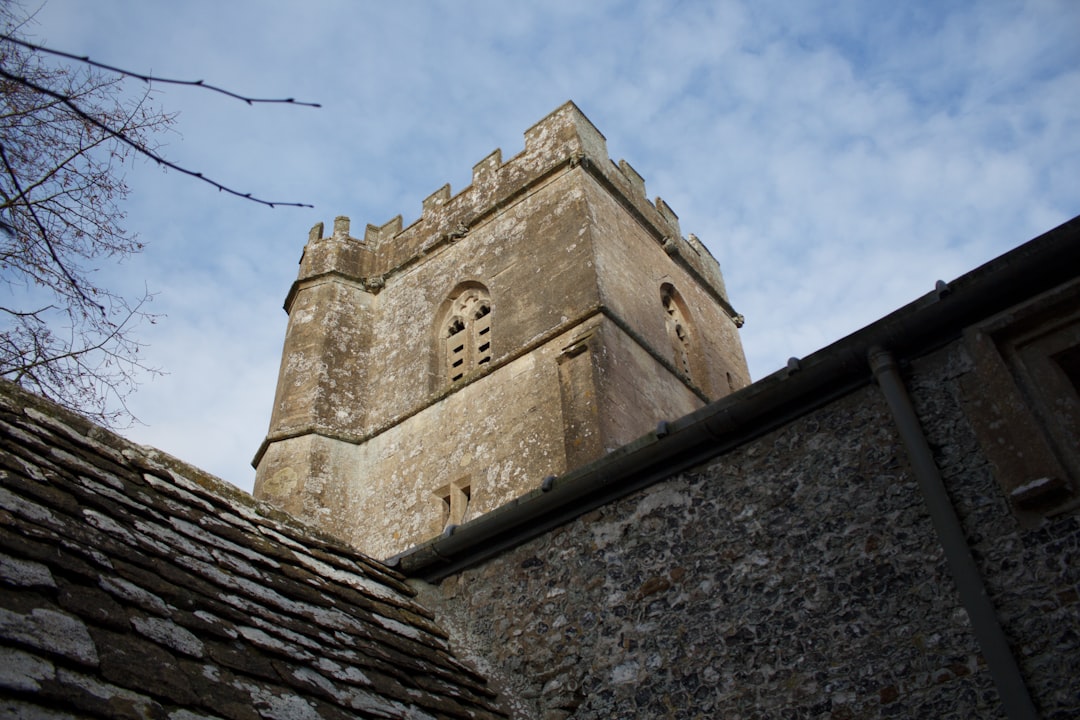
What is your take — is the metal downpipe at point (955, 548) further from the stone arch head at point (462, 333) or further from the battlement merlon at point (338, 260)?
the battlement merlon at point (338, 260)

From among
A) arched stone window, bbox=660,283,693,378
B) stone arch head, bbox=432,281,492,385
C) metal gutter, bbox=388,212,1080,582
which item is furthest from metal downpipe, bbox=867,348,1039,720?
arched stone window, bbox=660,283,693,378

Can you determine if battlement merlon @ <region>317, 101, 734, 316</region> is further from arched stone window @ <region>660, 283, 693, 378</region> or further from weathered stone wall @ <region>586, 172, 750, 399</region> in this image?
arched stone window @ <region>660, 283, 693, 378</region>

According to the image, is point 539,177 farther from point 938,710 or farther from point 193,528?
point 938,710

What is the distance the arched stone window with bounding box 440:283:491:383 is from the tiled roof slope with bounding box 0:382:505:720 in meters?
8.36

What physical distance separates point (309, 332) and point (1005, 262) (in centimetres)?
1272

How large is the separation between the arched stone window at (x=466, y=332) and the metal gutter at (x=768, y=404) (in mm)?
7953

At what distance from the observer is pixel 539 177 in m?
15.4

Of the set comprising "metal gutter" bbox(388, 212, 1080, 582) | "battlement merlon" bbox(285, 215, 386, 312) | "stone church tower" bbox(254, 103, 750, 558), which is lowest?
"metal gutter" bbox(388, 212, 1080, 582)

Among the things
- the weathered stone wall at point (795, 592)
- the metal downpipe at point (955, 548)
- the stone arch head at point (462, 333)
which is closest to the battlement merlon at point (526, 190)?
the stone arch head at point (462, 333)

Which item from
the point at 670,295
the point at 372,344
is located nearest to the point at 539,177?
the point at 670,295

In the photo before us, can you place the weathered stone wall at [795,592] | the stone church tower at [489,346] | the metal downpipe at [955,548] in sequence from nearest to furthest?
the metal downpipe at [955,548]
the weathered stone wall at [795,592]
the stone church tower at [489,346]

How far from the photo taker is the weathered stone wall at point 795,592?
397 centimetres

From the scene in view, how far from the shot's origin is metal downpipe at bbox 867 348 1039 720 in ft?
12.1

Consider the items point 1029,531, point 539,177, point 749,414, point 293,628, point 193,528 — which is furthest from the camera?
point 539,177
